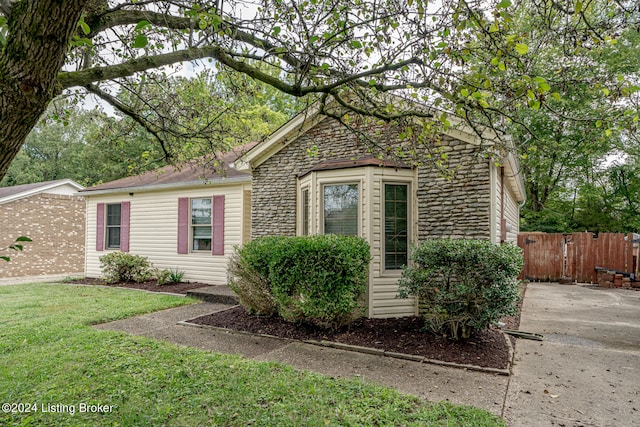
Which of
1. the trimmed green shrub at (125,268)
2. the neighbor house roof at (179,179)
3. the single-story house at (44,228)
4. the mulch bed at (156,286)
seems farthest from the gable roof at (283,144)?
the single-story house at (44,228)

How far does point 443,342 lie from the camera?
197 inches

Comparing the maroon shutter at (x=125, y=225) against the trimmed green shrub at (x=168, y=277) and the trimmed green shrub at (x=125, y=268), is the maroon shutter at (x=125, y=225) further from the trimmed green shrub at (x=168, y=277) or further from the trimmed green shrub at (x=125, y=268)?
the trimmed green shrub at (x=168, y=277)

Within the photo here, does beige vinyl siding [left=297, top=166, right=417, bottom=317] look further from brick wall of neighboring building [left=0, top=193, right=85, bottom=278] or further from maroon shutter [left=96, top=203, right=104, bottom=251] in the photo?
brick wall of neighboring building [left=0, top=193, right=85, bottom=278]

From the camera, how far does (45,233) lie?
1424cm

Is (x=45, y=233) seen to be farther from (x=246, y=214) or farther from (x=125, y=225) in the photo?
(x=246, y=214)

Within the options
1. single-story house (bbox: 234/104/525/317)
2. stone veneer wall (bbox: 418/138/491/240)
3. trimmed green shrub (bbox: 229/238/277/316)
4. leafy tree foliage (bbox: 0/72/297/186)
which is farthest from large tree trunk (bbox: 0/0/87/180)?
stone veneer wall (bbox: 418/138/491/240)

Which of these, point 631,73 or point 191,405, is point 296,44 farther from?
point 631,73

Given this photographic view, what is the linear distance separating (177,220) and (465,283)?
28.6 feet

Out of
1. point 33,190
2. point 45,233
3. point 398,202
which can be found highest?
point 33,190

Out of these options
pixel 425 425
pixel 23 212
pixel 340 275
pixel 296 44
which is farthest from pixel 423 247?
pixel 23 212

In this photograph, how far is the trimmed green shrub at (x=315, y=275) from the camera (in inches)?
207

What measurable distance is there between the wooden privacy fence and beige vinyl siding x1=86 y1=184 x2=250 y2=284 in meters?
10.6

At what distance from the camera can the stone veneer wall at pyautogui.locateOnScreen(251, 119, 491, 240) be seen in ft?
20.1

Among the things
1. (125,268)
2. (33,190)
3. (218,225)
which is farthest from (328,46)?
(33,190)
